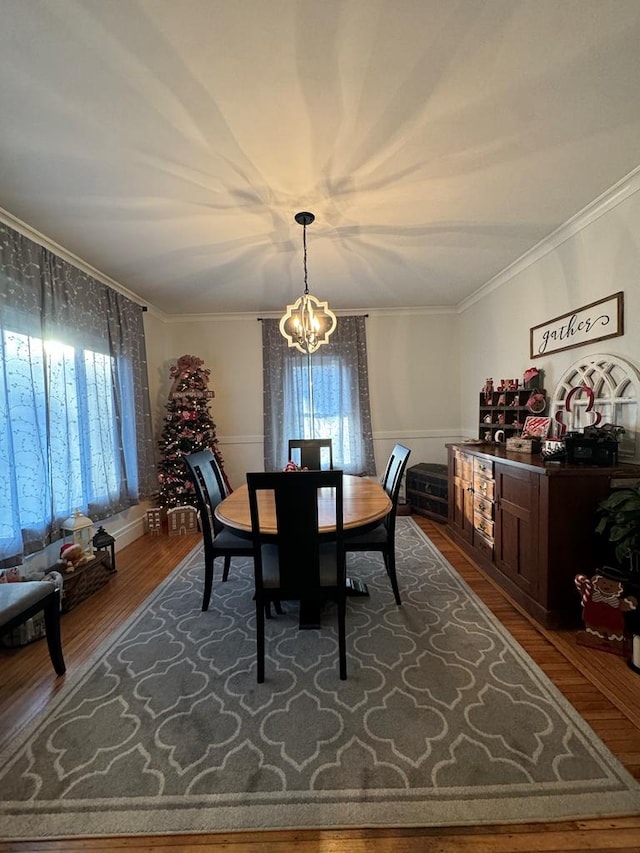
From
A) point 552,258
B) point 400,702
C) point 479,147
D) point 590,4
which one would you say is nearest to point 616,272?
point 552,258

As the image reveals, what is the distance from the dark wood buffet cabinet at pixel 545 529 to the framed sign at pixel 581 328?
94 cm

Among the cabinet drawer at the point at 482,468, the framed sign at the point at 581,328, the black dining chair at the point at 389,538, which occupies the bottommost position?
the black dining chair at the point at 389,538

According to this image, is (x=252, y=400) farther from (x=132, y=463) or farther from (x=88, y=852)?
(x=88, y=852)

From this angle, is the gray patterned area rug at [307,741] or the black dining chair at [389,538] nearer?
the gray patterned area rug at [307,741]

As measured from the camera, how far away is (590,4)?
114cm

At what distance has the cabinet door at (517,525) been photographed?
2078 millimetres

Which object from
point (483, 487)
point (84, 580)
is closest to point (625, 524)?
point (483, 487)

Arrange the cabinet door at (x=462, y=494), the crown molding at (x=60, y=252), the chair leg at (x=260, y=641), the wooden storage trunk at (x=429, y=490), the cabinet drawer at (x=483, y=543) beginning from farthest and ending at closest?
the wooden storage trunk at (x=429, y=490) < the cabinet door at (x=462, y=494) < the cabinet drawer at (x=483, y=543) < the crown molding at (x=60, y=252) < the chair leg at (x=260, y=641)

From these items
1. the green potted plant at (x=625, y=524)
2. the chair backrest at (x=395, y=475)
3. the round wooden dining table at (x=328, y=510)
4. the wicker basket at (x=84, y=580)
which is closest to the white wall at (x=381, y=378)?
the wicker basket at (x=84, y=580)

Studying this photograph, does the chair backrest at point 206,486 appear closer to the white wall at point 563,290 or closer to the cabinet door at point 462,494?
the cabinet door at point 462,494

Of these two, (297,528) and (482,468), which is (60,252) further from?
(482,468)

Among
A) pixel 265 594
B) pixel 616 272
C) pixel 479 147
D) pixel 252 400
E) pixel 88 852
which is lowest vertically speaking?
pixel 88 852

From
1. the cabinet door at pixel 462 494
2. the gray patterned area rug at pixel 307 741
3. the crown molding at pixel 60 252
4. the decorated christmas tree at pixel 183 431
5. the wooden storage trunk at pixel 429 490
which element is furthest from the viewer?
the decorated christmas tree at pixel 183 431

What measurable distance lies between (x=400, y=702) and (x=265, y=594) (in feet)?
2.53
